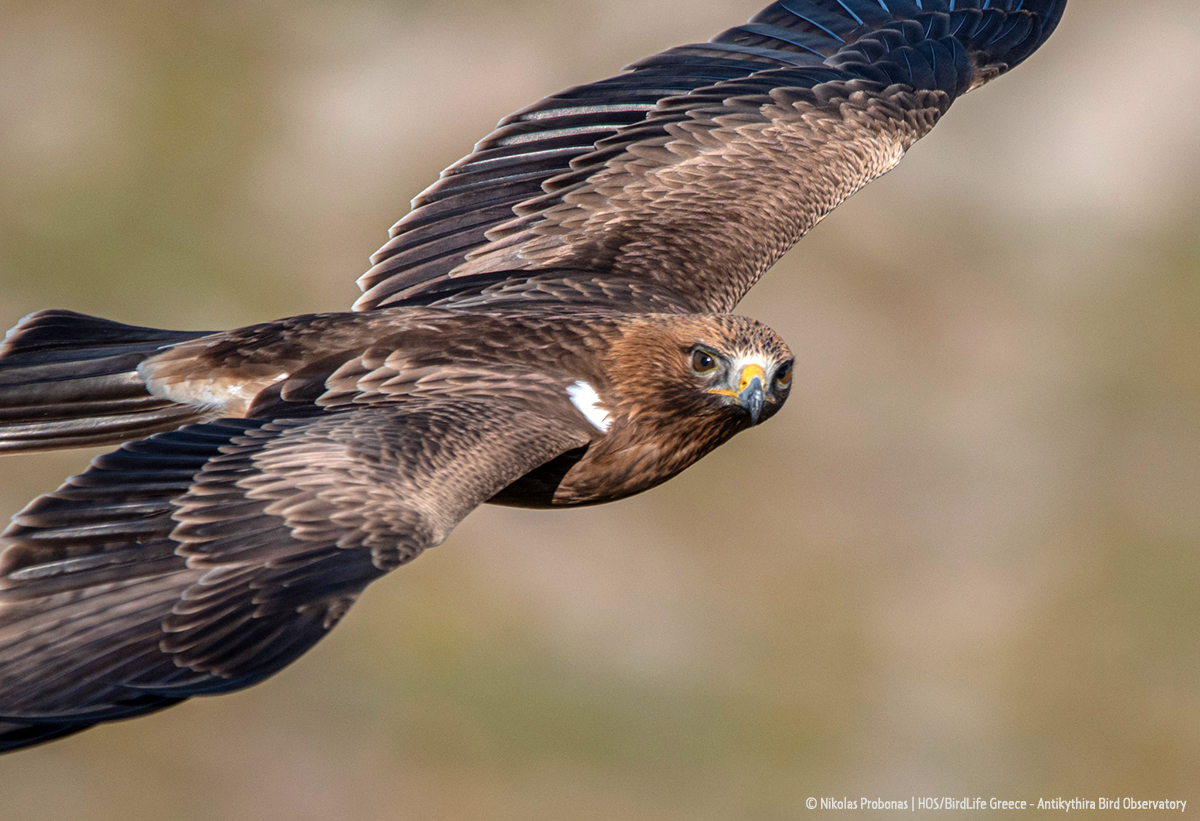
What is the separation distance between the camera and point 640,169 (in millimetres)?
8406

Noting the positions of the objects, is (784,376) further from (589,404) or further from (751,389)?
(589,404)

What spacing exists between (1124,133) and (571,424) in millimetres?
20564

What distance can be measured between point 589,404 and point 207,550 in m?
1.95

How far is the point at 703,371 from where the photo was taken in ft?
21.6

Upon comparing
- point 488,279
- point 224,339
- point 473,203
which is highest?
point 473,203

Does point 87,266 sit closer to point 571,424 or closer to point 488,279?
point 488,279

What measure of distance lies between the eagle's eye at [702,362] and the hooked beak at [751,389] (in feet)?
0.55

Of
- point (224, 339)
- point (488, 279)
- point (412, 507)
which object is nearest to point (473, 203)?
point (488, 279)

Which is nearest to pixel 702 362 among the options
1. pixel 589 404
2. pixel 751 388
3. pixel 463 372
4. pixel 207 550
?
pixel 751 388

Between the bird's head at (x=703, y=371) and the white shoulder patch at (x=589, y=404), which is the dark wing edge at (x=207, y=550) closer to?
the white shoulder patch at (x=589, y=404)

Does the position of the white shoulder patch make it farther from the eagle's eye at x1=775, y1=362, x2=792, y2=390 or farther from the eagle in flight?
the eagle's eye at x1=775, y1=362, x2=792, y2=390

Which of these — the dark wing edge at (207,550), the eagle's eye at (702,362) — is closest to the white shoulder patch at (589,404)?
the eagle's eye at (702,362)

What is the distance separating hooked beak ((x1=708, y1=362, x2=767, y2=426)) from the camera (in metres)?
6.40

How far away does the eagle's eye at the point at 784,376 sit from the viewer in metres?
6.54
